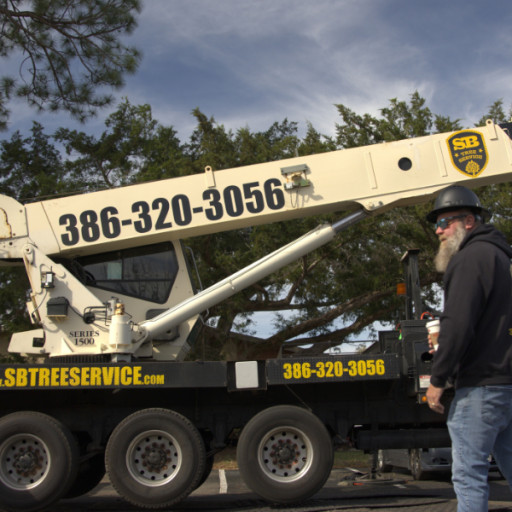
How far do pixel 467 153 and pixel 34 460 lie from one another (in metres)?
6.19

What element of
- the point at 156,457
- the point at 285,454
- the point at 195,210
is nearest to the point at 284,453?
the point at 285,454

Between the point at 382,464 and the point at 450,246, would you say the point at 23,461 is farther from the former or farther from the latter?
the point at 382,464

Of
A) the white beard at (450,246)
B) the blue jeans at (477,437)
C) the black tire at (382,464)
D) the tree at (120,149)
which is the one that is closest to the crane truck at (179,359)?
the white beard at (450,246)

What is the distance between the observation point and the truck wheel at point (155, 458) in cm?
636

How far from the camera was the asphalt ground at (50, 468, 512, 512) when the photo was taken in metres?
6.08

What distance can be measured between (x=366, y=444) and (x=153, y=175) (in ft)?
29.8

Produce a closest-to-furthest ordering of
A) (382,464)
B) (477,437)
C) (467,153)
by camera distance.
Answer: (477,437)
(467,153)
(382,464)

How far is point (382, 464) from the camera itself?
10.6 m

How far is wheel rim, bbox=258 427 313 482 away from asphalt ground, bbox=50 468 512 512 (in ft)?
1.14

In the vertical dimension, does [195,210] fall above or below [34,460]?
above

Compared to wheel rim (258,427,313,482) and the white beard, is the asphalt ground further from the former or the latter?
the white beard

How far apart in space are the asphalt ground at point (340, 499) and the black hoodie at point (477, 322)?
310 centimetres

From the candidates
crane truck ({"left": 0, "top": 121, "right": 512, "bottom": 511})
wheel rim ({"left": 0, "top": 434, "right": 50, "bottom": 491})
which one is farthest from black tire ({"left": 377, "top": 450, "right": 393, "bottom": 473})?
wheel rim ({"left": 0, "top": 434, "right": 50, "bottom": 491})

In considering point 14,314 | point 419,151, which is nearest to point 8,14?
point 14,314
